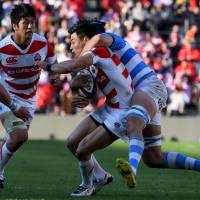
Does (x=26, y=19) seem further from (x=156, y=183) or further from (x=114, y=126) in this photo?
(x=156, y=183)

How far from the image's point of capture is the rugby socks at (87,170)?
376 inches

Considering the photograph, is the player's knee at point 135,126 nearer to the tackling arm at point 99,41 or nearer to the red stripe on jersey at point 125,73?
the red stripe on jersey at point 125,73

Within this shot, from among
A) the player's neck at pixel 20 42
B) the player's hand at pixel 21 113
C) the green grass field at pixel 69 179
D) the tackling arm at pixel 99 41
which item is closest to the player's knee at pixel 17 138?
the player's hand at pixel 21 113

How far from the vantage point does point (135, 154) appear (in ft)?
29.1

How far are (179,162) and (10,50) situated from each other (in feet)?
8.62

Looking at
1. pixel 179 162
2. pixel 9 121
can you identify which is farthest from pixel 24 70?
pixel 179 162

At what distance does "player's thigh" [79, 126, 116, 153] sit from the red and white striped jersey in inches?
13.4

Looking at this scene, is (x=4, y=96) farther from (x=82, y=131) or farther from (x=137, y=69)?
(x=137, y=69)

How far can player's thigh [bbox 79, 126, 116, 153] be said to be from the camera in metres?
9.18

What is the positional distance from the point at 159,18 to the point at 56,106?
5688 millimetres

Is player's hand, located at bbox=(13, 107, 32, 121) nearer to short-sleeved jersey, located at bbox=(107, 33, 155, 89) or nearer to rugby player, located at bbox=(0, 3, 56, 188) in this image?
rugby player, located at bbox=(0, 3, 56, 188)

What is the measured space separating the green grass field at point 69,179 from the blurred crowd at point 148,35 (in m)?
5.07

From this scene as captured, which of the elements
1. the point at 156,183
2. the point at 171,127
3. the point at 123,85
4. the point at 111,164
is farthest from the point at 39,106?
the point at 123,85

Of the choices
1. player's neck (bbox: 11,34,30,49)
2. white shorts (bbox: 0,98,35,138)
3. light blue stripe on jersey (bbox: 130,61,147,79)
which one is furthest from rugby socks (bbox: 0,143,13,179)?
light blue stripe on jersey (bbox: 130,61,147,79)
